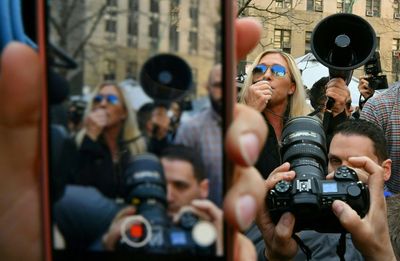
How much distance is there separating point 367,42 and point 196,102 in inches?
70.2

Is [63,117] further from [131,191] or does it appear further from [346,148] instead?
[346,148]

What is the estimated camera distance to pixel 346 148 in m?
1.91

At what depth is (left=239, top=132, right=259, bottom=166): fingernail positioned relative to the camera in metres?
0.71

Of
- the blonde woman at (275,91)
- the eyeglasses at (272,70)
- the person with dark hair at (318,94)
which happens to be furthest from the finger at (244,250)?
the person with dark hair at (318,94)

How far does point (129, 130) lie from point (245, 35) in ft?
0.87

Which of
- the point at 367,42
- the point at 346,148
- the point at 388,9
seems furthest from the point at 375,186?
the point at 388,9

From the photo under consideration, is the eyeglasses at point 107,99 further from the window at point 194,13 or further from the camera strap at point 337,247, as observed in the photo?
the camera strap at point 337,247

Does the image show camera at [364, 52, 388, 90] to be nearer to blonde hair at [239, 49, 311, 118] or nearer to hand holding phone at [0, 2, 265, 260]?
blonde hair at [239, 49, 311, 118]

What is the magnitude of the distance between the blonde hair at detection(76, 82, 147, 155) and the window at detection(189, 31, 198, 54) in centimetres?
9

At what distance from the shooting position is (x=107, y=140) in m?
0.72

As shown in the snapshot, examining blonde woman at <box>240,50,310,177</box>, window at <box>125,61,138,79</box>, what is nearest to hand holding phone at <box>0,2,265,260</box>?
window at <box>125,61,138,79</box>

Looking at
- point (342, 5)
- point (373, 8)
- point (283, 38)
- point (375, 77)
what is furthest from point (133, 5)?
point (373, 8)

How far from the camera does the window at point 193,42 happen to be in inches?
28.2

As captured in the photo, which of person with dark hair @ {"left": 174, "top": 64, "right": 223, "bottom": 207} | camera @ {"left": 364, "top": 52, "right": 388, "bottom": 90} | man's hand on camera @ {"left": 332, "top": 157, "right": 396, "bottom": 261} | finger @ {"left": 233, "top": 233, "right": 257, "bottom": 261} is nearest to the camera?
person with dark hair @ {"left": 174, "top": 64, "right": 223, "bottom": 207}
